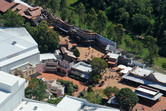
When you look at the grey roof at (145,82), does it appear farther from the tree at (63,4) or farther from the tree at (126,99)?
the tree at (63,4)

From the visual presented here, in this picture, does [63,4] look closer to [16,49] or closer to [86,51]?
[86,51]

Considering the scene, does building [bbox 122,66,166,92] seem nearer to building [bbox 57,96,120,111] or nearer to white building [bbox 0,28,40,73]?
building [bbox 57,96,120,111]

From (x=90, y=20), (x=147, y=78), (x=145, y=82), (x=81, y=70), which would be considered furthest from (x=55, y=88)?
(x=90, y=20)

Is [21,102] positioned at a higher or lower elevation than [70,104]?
lower

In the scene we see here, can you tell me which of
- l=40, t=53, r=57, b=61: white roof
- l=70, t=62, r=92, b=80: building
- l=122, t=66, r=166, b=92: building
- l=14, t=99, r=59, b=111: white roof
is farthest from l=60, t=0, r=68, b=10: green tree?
l=14, t=99, r=59, b=111: white roof

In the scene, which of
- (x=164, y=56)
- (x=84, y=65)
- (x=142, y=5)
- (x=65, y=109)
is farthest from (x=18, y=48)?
(x=142, y=5)

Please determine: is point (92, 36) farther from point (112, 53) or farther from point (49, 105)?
point (49, 105)
